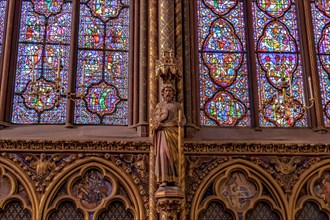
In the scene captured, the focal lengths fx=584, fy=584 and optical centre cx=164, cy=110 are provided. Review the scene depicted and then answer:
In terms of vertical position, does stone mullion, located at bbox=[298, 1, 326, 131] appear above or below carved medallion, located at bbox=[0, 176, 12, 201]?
above

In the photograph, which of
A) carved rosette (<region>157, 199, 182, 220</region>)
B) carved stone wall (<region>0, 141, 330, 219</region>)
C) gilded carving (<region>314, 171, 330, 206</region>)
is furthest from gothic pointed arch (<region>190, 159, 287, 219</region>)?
carved rosette (<region>157, 199, 182, 220</region>)

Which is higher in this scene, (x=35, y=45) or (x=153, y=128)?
(x=35, y=45)

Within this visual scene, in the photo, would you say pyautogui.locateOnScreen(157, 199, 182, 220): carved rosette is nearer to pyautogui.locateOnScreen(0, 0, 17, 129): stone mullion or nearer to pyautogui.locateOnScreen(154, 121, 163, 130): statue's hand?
pyautogui.locateOnScreen(154, 121, 163, 130): statue's hand

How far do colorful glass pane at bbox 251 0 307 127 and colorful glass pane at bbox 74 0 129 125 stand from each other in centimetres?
277

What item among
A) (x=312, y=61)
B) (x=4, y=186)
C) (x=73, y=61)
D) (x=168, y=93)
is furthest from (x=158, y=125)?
(x=312, y=61)

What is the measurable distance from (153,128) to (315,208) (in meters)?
3.36

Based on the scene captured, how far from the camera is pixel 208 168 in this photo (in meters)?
10.6

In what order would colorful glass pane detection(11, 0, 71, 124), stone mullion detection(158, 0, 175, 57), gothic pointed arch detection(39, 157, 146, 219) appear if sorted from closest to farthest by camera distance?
gothic pointed arch detection(39, 157, 146, 219)
stone mullion detection(158, 0, 175, 57)
colorful glass pane detection(11, 0, 71, 124)

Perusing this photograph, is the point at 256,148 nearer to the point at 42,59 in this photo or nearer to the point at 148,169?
the point at 148,169

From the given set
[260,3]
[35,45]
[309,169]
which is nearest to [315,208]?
[309,169]

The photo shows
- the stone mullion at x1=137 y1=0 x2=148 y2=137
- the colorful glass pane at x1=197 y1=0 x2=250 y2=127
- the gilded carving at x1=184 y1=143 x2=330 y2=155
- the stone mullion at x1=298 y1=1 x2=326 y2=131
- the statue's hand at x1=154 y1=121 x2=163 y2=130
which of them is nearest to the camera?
the statue's hand at x1=154 y1=121 x2=163 y2=130

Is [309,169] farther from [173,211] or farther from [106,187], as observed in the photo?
[106,187]

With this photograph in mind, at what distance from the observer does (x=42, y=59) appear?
1184 cm

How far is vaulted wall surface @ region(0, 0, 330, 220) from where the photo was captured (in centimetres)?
1031
